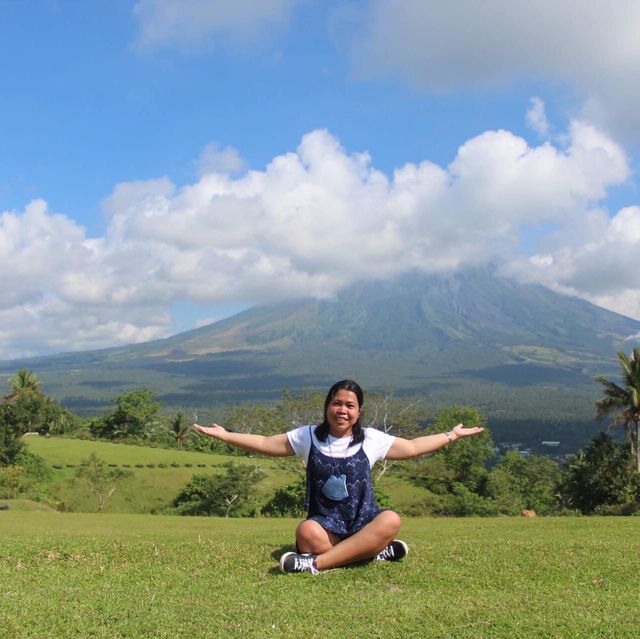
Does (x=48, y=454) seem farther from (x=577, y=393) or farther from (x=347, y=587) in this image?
(x=577, y=393)

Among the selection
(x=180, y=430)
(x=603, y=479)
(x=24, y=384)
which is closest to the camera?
(x=603, y=479)

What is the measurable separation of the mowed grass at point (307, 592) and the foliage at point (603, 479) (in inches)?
827

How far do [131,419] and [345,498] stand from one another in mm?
52799

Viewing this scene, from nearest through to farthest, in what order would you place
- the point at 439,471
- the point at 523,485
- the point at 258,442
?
the point at 258,442, the point at 439,471, the point at 523,485

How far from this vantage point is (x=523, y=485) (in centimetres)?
4041

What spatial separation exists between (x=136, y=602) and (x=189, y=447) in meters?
50.2

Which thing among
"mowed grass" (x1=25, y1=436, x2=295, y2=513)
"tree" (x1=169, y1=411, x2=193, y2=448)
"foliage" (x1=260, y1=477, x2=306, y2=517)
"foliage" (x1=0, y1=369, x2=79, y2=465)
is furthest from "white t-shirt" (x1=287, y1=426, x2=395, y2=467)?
"tree" (x1=169, y1=411, x2=193, y2=448)

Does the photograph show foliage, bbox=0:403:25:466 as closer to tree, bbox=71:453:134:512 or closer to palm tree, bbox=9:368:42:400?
tree, bbox=71:453:134:512

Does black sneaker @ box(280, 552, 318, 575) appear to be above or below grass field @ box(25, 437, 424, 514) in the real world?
above

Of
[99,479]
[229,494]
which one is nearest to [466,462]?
Answer: [229,494]

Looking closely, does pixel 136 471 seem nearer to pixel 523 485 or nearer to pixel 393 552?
pixel 523 485

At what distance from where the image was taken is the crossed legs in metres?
4.80

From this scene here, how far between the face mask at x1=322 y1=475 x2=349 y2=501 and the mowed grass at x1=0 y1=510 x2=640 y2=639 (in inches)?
22.6

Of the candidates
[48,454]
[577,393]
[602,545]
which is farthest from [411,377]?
[602,545]
